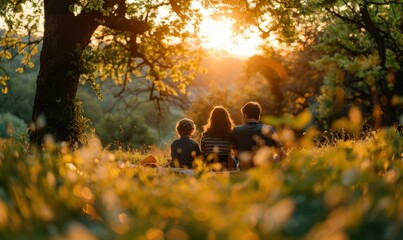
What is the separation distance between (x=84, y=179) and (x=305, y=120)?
1.95 meters

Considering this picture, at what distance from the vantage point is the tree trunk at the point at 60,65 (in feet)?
44.9

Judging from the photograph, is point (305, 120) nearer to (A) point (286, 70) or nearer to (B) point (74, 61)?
(B) point (74, 61)

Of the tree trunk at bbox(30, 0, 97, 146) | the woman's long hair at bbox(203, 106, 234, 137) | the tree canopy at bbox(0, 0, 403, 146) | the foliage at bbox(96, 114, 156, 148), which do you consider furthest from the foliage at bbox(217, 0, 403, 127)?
the foliage at bbox(96, 114, 156, 148)

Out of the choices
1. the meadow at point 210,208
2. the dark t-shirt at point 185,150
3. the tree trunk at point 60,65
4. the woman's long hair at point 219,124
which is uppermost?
the tree trunk at point 60,65

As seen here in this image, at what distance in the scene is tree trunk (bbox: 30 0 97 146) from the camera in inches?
538

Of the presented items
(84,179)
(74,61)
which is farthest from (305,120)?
(74,61)

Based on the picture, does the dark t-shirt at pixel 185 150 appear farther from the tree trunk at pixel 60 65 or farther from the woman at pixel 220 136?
the tree trunk at pixel 60 65

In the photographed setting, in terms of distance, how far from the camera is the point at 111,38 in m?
19.2

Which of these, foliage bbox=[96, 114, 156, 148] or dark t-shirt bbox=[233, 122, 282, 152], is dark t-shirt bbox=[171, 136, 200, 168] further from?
foliage bbox=[96, 114, 156, 148]

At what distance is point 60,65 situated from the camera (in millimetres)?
13836

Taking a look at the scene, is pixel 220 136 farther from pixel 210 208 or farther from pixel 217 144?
pixel 210 208

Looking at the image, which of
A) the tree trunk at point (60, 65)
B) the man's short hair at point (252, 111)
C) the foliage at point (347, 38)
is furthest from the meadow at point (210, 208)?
the tree trunk at point (60, 65)

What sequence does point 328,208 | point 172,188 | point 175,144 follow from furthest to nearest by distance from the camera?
point 175,144, point 172,188, point 328,208

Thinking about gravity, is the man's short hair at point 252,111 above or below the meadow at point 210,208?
above
